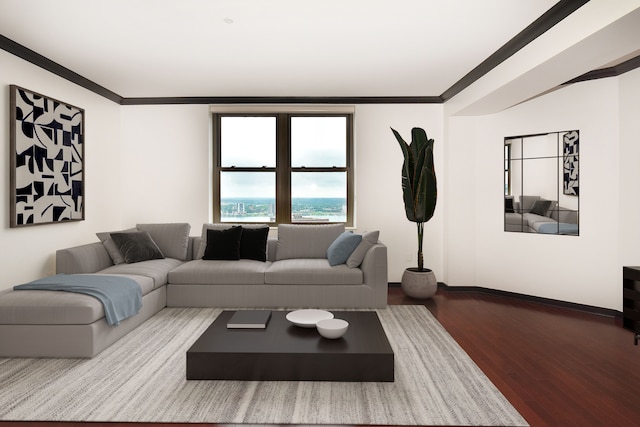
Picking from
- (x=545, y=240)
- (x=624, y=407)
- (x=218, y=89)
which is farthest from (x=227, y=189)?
(x=624, y=407)

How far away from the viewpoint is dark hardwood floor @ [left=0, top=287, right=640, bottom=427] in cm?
233

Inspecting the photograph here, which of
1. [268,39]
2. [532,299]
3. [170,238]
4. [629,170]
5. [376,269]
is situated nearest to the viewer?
[268,39]

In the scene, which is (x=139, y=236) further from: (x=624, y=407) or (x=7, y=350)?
(x=624, y=407)

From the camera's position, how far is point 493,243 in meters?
5.33

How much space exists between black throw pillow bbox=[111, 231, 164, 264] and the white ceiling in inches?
72.9

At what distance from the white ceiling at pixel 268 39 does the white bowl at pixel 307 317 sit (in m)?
2.31

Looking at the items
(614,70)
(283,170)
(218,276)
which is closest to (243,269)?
(218,276)

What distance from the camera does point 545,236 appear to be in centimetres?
482

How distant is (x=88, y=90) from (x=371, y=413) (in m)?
4.89

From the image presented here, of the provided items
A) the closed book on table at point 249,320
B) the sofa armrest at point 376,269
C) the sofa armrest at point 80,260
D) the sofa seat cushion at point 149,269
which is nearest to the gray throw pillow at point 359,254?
the sofa armrest at point 376,269

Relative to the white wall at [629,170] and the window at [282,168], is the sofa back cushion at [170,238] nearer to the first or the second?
the window at [282,168]

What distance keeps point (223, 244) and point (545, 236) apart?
12.5ft

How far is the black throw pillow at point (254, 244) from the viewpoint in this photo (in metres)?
4.98

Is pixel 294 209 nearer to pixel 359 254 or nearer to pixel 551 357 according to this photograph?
pixel 359 254
